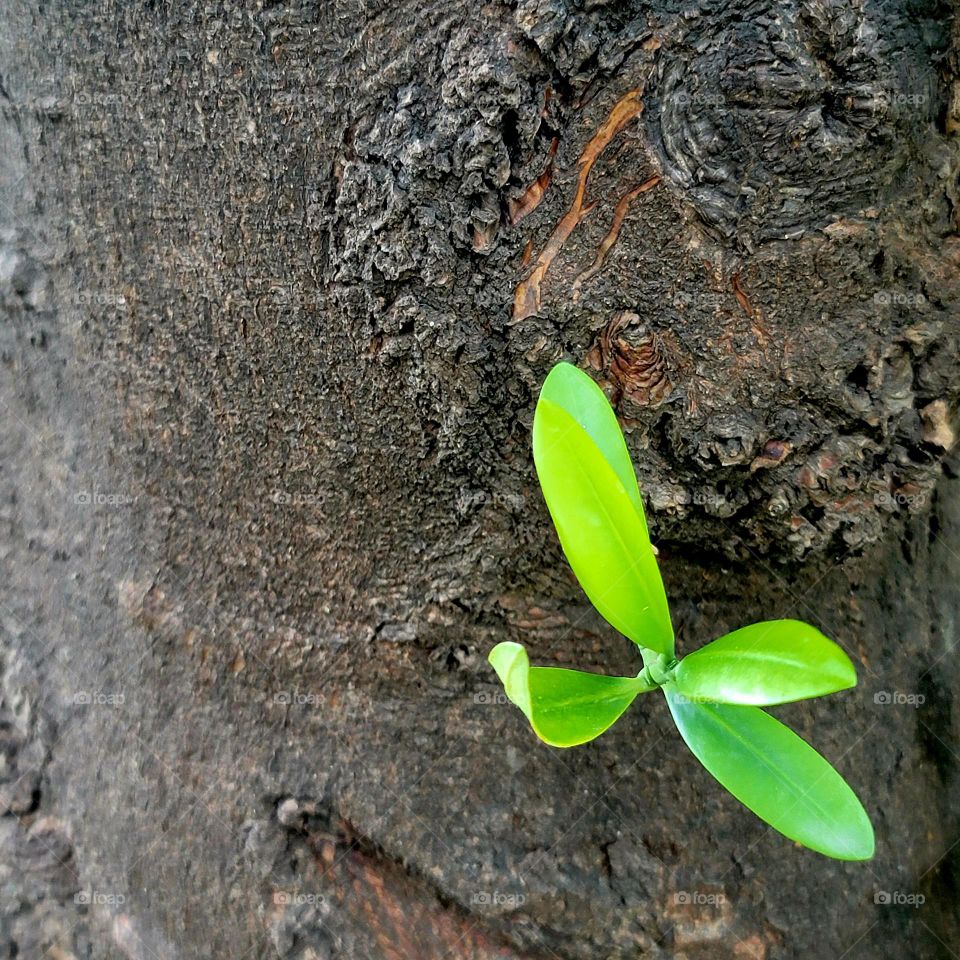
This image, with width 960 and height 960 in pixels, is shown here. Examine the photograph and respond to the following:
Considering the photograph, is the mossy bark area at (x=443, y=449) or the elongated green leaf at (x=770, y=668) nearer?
the elongated green leaf at (x=770, y=668)

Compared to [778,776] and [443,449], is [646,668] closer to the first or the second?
[778,776]

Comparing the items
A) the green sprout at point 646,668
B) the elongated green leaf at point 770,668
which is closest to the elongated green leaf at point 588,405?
the green sprout at point 646,668

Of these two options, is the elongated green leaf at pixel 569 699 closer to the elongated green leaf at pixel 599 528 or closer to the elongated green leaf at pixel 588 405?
the elongated green leaf at pixel 599 528

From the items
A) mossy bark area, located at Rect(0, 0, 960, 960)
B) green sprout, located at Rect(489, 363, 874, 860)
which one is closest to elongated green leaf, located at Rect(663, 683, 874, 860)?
green sprout, located at Rect(489, 363, 874, 860)

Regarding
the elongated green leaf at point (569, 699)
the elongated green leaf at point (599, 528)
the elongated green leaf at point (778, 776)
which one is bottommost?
the elongated green leaf at point (778, 776)

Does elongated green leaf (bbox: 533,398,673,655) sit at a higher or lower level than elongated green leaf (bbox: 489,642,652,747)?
higher

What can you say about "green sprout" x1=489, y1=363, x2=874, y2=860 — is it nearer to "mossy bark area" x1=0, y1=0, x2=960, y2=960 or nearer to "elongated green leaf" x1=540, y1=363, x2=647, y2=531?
"elongated green leaf" x1=540, y1=363, x2=647, y2=531

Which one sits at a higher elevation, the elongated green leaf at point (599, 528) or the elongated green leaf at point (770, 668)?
the elongated green leaf at point (599, 528)
